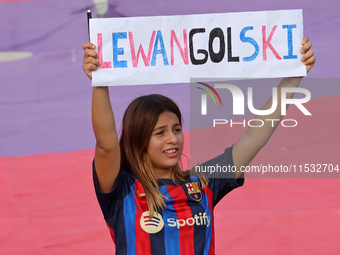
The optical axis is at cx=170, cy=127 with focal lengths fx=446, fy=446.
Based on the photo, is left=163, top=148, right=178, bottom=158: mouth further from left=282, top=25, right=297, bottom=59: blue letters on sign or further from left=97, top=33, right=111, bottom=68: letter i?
left=282, top=25, right=297, bottom=59: blue letters on sign

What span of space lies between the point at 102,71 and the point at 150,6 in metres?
2.74

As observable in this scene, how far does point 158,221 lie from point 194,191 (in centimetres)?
16

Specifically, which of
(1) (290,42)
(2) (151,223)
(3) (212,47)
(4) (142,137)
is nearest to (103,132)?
(4) (142,137)

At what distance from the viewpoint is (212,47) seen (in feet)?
4.52

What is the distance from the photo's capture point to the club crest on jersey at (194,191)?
4.71 feet

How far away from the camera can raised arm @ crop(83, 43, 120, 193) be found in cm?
128

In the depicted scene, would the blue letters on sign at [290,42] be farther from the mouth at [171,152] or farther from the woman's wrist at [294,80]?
the mouth at [171,152]

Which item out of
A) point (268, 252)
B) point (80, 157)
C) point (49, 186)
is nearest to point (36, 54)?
point (80, 157)

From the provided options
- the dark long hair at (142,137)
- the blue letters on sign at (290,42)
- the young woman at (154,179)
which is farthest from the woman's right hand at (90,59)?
the blue letters on sign at (290,42)

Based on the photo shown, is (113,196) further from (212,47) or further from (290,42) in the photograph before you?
(290,42)

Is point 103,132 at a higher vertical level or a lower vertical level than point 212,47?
lower

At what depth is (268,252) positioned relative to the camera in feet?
8.45

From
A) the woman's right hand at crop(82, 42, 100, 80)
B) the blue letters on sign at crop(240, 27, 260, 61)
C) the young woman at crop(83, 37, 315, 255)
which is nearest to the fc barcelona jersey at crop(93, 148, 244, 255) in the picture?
the young woman at crop(83, 37, 315, 255)

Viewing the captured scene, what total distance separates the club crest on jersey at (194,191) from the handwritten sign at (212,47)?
346 millimetres
